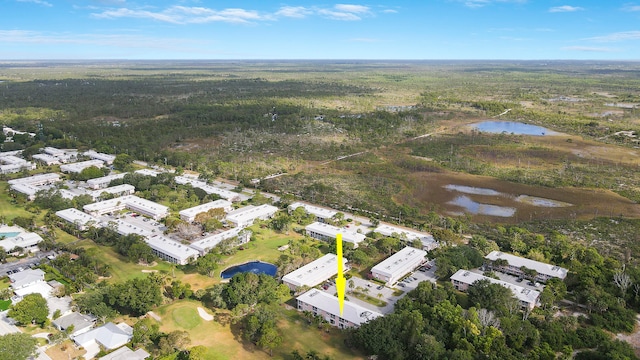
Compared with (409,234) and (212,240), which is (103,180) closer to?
(212,240)

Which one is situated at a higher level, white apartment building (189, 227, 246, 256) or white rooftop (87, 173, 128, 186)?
white rooftop (87, 173, 128, 186)

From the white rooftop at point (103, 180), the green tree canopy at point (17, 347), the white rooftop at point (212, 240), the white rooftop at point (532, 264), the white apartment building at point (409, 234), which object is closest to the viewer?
the green tree canopy at point (17, 347)

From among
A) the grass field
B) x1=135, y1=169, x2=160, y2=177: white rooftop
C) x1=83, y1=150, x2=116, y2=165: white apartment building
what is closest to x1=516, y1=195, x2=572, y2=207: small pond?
the grass field

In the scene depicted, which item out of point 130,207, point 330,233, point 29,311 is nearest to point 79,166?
point 130,207

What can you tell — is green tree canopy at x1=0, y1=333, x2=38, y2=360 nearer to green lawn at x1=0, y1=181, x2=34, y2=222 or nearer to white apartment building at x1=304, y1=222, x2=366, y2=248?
white apartment building at x1=304, y1=222, x2=366, y2=248

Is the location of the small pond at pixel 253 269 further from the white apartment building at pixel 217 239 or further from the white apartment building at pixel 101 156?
the white apartment building at pixel 101 156

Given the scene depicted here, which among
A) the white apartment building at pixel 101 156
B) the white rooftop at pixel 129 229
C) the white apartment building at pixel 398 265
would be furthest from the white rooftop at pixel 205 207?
the white apartment building at pixel 101 156
